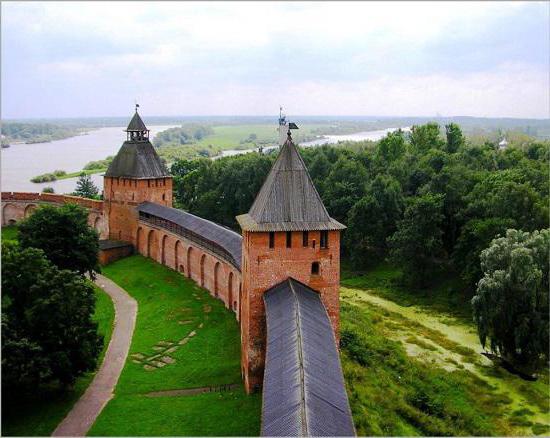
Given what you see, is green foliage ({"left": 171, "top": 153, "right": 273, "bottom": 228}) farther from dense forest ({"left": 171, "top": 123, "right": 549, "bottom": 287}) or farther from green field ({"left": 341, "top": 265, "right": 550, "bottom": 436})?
green field ({"left": 341, "top": 265, "right": 550, "bottom": 436})

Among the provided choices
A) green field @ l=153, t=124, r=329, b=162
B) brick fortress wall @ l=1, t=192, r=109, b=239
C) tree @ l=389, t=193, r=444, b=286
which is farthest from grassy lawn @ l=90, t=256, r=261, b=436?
green field @ l=153, t=124, r=329, b=162

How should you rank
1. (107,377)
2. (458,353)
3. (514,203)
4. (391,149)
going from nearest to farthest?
1. (107,377)
2. (458,353)
3. (514,203)
4. (391,149)

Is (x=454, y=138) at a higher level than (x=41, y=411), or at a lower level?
higher

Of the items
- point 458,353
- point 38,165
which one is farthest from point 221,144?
point 458,353

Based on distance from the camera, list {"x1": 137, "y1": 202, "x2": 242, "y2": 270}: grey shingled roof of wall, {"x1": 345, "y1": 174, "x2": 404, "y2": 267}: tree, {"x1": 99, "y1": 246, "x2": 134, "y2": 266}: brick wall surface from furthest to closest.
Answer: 1. {"x1": 345, "y1": 174, "x2": 404, "y2": 267}: tree
2. {"x1": 99, "y1": 246, "x2": 134, "y2": 266}: brick wall surface
3. {"x1": 137, "y1": 202, "x2": 242, "y2": 270}: grey shingled roof of wall

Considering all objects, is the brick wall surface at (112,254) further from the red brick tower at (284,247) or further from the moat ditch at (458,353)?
the red brick tower at (284,247)

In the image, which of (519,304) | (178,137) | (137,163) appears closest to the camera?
(519,304)

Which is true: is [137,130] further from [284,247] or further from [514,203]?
[284,247]
